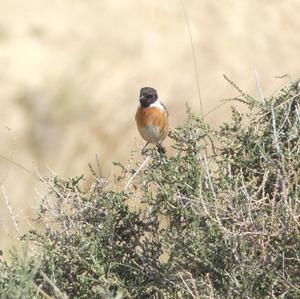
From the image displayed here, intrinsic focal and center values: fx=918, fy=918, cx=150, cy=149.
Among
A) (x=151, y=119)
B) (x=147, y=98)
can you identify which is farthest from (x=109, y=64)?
(x=151, y=119)

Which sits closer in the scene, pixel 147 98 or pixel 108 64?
pixel 147 98

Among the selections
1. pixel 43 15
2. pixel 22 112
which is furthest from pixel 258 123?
pixel 43 15

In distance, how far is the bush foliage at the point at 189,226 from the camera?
3068 mm

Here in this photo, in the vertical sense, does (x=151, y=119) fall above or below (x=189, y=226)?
above

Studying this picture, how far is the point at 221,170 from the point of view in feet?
11.0

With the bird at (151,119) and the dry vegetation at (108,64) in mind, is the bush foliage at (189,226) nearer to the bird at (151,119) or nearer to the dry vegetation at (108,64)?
the bird at (151,119)

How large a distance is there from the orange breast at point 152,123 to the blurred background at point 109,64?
1.96 m

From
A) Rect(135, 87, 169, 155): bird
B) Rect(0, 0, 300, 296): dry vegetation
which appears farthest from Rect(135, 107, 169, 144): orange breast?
Rect(0, 0, 300, 296): dry vegetation

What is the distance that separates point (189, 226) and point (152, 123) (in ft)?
7.51

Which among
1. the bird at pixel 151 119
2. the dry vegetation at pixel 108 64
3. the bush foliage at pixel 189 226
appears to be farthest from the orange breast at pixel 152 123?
the dry vegetation at pixel 108 64

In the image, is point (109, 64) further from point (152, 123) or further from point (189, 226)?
point (189, 226)

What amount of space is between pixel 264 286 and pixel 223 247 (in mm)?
188

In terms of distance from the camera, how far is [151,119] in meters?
5.55

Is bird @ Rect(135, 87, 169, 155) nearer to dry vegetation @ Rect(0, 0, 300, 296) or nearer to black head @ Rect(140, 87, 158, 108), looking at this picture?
black head @ Rect(140, 87, 158, 108)
